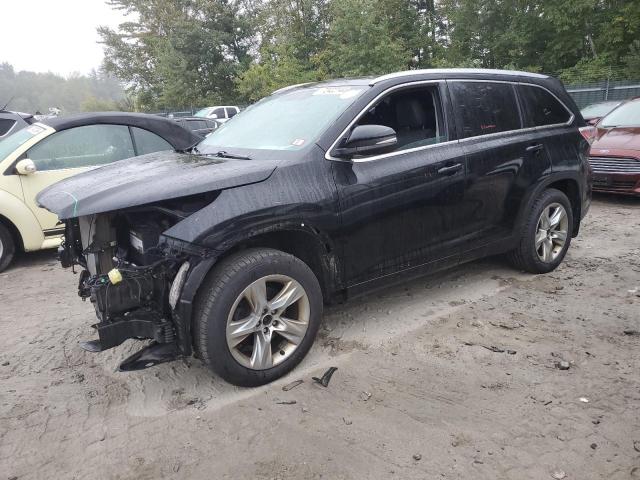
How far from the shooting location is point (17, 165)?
18.1 feet

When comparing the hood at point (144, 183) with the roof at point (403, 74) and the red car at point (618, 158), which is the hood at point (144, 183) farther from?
the red car at point (618, 158)

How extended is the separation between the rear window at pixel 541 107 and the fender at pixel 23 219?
5.30 meters

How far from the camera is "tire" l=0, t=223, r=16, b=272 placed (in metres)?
5.62

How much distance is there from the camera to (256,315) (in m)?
2.98

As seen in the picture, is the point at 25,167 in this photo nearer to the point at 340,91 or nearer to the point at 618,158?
the point at 340,91

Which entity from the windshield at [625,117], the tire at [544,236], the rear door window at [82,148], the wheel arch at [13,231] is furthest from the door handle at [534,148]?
the wheel arch at [13,231]

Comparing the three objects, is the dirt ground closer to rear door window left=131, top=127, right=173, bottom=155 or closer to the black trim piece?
the black trim piece

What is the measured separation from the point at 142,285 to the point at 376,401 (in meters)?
1.50

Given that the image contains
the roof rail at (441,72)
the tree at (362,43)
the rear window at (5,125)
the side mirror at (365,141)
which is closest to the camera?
the side mirror at (365,141)

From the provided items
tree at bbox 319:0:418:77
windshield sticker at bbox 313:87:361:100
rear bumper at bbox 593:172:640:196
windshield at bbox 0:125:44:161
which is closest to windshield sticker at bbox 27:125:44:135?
windshield at bbox 0:125:44:161

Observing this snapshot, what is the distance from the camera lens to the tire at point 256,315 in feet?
9.28

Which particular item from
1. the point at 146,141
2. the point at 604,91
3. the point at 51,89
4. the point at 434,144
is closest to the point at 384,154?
the point at 434,144

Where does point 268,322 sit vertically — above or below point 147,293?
below

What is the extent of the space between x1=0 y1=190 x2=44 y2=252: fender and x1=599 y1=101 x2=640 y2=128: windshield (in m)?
9.03
